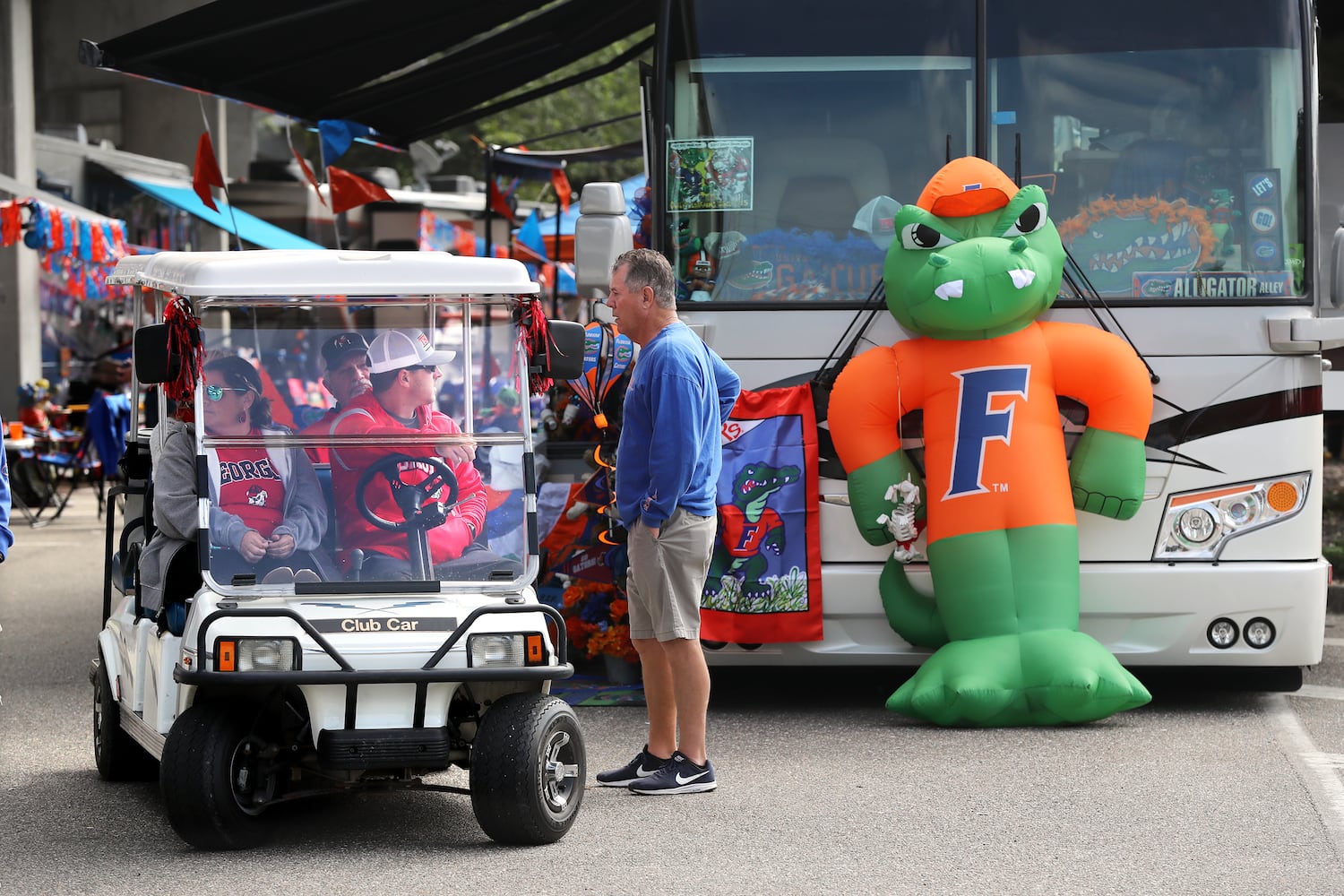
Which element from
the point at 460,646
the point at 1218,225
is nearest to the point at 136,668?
the point at 460,646

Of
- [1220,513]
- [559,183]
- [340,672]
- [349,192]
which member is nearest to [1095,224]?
[1220,513]

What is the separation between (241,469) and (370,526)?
18.2 inches

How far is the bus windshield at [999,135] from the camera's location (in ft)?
25.4

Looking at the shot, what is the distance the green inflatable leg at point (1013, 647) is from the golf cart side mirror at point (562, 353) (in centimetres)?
206

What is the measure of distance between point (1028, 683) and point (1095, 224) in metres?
1.97

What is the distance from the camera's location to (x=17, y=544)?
608 inches

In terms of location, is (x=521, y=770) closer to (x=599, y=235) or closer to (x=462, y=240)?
(x=599, y=235)

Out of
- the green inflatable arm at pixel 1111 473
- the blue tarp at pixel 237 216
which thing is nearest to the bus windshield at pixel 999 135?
the green inflatable arm at pixel 1111 473

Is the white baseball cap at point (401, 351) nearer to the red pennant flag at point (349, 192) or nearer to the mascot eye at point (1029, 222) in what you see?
the mascot eye at point (1029, 222)

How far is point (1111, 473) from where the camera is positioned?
753cm

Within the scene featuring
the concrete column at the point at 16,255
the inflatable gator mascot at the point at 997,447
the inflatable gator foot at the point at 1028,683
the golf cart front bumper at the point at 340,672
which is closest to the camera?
the golf cart front bumper at the point at 340,672

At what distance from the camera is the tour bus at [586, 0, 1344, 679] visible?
768cm

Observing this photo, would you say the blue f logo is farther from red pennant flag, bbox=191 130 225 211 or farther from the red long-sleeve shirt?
red pennant flag, bbox=191 130 225 211

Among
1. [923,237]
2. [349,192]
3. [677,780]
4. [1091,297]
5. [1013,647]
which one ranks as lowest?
[677,780]
